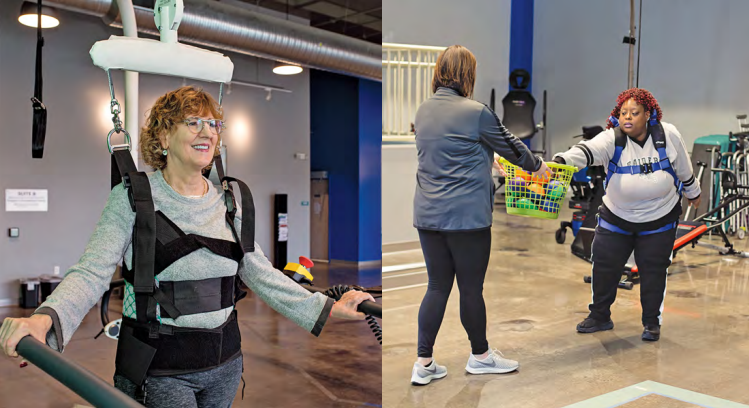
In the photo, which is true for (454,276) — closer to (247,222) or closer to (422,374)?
(422,374)

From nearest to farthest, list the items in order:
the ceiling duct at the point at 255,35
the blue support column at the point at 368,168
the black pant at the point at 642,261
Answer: the black pant at the point at 642,261 → the ceiling duct at the point at 255,35 → the blue support column at the point at 368,168

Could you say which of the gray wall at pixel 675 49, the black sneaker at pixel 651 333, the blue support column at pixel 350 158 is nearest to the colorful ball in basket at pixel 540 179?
the black sneaker at pixel 651 333

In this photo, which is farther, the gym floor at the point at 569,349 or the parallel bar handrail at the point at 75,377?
the gym floor at the point at 569,349

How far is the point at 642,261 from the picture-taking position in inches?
146

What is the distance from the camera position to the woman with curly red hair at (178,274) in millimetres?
1396

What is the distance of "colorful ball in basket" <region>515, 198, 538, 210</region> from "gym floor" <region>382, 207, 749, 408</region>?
507mm

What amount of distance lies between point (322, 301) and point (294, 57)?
662cm

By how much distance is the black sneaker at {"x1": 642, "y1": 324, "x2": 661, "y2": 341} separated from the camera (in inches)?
149

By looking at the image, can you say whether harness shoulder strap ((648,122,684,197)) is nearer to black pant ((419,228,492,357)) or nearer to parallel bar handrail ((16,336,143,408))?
black pant ((419,228,492,357))

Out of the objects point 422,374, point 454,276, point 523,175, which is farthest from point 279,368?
point 523,175

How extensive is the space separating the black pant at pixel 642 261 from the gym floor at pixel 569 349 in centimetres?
25

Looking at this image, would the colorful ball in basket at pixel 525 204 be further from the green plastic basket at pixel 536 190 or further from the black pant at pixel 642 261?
the black pant at pixel 642 261

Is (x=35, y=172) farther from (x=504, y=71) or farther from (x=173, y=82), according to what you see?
(x=504, y=71)

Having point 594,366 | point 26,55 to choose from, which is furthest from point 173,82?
point 594,366
